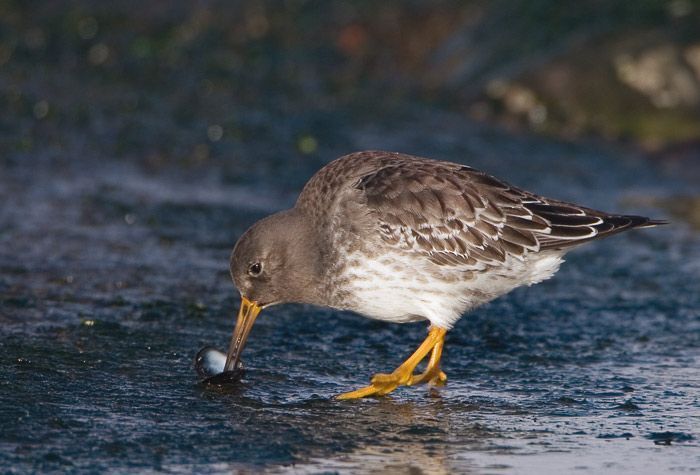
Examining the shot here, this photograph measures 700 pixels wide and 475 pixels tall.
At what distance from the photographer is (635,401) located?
8.52 metres

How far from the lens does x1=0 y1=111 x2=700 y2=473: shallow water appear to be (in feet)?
23.9

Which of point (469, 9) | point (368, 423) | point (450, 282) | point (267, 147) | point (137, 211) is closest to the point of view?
point (368, 423)

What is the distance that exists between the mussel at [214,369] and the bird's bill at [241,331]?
0.14ft

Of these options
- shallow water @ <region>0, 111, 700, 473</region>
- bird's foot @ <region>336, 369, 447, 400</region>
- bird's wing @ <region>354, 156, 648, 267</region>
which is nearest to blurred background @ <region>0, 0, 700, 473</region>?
shallow water @ <region>0, 111, 700, 473</region>

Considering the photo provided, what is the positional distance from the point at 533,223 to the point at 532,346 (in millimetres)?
1142

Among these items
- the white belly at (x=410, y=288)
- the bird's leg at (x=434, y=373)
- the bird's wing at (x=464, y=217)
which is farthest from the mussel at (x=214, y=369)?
the bird's wing at (x=464, y=217)

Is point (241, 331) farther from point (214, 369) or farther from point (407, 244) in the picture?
point (407, 244)

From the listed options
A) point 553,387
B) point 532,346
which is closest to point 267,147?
point 532,346

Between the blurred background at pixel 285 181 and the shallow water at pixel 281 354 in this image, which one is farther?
the blurred background at pixel 285 181

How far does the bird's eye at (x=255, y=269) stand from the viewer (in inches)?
361

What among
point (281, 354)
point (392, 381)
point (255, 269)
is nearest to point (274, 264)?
point (255, 269)

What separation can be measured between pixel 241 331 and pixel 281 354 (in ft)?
1.52

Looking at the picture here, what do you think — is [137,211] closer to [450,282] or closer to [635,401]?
[450,282]

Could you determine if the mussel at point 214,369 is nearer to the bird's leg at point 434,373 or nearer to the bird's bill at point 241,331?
the bird's bill at point 241,331
